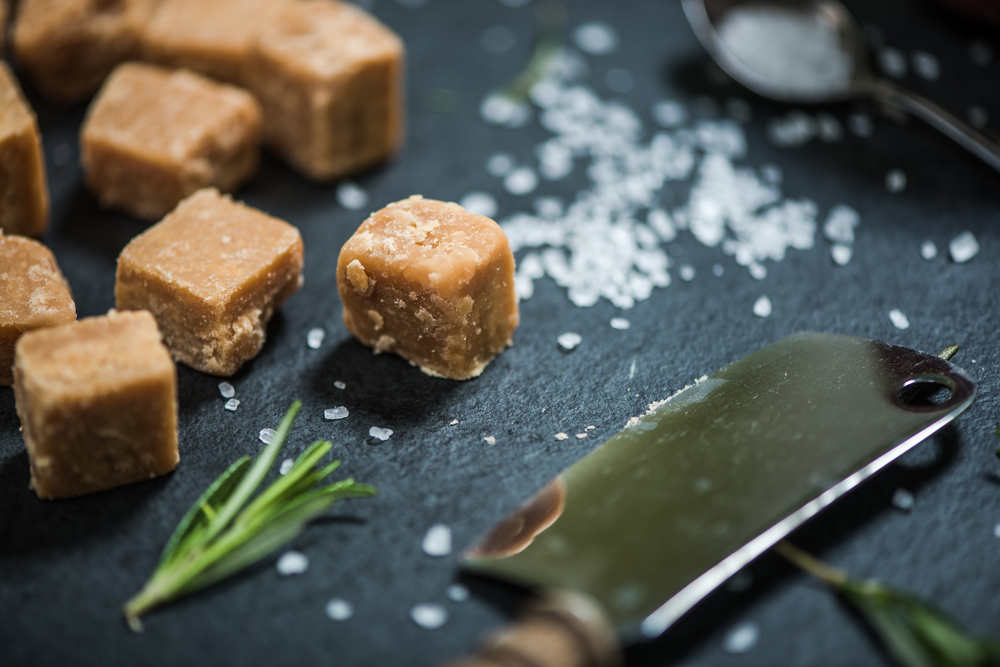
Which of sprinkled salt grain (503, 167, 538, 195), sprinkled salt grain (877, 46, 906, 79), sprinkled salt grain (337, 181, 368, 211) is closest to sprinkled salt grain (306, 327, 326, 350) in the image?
sprinkled salt grain (337, 181, 368, 211)

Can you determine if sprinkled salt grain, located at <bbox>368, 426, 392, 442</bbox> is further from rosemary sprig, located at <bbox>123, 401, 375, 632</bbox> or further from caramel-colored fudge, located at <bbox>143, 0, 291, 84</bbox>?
caramel-colored fudge, located at <bbox>143, 0, 291, 84</bbox>

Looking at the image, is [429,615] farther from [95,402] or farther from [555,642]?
[95,402]

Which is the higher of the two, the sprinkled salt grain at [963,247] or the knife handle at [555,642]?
the sprinkled salt grain at [963,247]

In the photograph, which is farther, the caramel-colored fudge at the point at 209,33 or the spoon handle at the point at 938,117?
the caramel-colored fudge at the point at 209,33

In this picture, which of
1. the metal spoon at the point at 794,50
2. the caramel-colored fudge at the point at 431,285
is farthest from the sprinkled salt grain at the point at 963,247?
the caramel-colored fudge at the point at 431,285

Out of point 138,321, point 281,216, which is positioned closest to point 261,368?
point 138,321

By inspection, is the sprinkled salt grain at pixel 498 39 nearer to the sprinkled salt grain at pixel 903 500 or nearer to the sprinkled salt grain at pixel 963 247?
the sprinkled salt grain at pixel 963 247

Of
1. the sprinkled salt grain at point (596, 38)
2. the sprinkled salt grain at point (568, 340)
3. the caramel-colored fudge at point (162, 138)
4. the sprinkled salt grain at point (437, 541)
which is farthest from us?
the sprinkled salt grain at point (596, 38)
